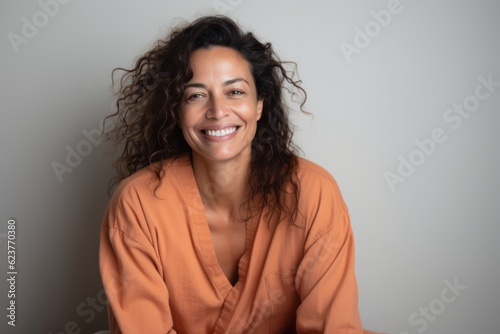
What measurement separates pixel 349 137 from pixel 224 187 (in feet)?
1.79

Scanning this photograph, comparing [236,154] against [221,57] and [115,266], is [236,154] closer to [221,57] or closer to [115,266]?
[221,57]

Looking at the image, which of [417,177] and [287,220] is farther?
[417,177]

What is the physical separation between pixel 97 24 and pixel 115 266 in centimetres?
81

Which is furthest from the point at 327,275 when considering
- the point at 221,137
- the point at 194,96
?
the point at 194,96

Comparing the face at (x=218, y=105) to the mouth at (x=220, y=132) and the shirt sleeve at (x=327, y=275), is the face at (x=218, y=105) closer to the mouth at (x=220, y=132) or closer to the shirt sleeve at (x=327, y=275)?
the mouth at (x=220, y=132)

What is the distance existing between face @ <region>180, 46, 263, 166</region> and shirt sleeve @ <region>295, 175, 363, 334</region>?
10.5 inches

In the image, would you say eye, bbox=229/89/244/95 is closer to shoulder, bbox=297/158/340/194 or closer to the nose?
the nose

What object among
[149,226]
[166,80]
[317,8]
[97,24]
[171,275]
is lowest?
[171,275]

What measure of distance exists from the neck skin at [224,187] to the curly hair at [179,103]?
27 millimetres

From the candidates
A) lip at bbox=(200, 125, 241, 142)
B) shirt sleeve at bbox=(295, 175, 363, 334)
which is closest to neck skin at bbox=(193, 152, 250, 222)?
lip at bbox=(200, 125, 241, 142)

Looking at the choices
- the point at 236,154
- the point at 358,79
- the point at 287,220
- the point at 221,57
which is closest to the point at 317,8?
the point at 358,79

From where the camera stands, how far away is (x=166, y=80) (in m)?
1.40

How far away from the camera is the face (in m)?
1.37

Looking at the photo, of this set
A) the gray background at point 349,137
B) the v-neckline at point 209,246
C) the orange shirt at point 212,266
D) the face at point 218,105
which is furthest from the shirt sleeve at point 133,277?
the gray background at point 349,137
